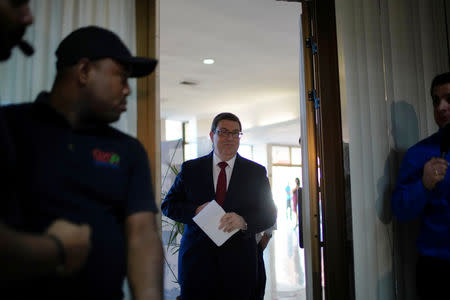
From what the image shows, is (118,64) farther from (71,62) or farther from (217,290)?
(217,290)

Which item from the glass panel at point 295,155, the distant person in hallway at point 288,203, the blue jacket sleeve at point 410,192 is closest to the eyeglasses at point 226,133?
the blue jacket sleeve at point 410,192

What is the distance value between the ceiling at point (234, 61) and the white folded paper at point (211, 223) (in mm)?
2886

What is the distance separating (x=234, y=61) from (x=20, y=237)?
20.0ft

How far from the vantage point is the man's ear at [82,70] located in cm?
117

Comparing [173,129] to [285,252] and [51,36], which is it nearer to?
[285,252]

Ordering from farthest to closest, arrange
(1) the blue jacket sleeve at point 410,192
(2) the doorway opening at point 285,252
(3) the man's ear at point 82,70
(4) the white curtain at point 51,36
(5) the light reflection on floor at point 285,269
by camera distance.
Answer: (2) the doorway opening at point 285,252 → (5) the light reflection on floor at point 285,269 → (1) the blue jacket sleeve at point 410,192 → (4) the white curtain at point 51,36 → (3) the man's ear at point 82,70

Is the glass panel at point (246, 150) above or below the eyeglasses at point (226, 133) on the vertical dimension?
above

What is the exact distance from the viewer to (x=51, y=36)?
1.71 m

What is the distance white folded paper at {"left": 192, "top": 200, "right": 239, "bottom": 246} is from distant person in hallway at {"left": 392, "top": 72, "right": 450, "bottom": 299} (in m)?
0.93

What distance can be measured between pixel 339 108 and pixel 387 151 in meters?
0.38

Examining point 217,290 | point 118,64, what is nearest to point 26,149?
point 118,64

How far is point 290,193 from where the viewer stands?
13.5m

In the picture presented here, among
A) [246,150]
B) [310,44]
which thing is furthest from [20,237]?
[246,150]

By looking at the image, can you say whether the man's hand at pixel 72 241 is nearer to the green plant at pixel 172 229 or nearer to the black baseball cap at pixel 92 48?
the black baseball cap at pixel 92 48
